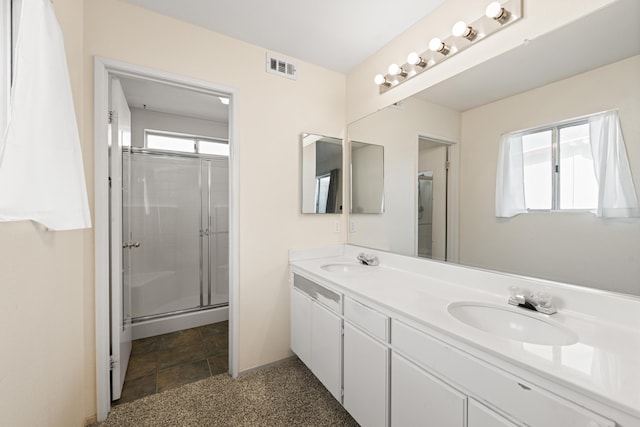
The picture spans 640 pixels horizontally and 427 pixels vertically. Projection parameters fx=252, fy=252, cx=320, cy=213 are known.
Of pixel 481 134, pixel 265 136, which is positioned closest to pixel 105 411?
pixel 265 136

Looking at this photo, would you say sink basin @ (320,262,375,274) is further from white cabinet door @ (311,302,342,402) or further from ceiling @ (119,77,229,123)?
ceiling @ (119,77,229,123)

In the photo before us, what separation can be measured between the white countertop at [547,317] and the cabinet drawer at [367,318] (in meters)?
0.06

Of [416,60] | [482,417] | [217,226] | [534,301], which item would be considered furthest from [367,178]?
[217,226]

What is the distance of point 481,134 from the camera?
1420mm

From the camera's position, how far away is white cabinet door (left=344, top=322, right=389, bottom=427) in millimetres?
1182

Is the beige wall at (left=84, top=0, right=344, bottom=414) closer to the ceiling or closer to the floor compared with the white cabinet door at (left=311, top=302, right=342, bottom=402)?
closer to the ceiling

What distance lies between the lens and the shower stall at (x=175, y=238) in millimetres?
2699

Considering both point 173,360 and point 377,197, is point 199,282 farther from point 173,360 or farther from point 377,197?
point 377,197

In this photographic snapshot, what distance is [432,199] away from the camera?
1.70 meters

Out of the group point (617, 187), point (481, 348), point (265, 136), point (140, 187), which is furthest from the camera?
point (140, 187)

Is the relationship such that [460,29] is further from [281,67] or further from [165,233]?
[165,233]

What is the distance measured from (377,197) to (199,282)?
233 cm

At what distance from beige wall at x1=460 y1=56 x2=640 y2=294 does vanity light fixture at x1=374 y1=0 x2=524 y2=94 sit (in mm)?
366

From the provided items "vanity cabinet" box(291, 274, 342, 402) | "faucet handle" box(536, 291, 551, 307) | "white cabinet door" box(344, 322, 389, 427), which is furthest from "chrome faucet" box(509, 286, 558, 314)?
"vanity cabinet" box(291, 274, 342, 402)
